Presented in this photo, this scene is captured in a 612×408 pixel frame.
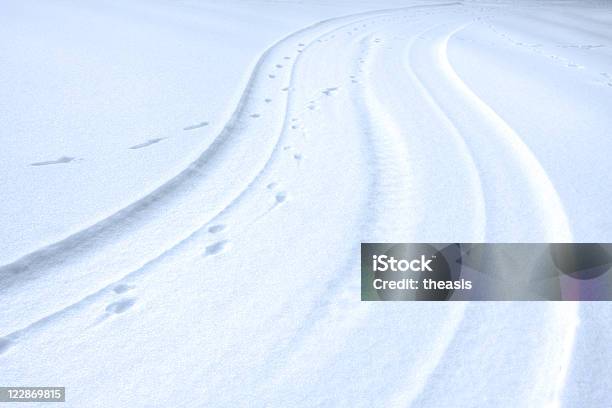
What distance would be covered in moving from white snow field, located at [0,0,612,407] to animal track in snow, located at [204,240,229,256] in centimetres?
1

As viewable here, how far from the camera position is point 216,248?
5.01ft

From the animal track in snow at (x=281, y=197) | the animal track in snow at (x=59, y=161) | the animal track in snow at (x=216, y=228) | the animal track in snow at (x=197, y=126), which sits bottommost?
the animal track in snow at (x=216, y=228)

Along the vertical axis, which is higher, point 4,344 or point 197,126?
point 197,126

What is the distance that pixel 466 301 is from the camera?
1385 mm

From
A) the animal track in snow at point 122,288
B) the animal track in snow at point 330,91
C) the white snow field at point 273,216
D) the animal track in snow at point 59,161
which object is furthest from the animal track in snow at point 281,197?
the animal track in snow at point 330,91

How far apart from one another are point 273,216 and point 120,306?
596 millimetres

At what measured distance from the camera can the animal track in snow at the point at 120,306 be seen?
50.6 inches

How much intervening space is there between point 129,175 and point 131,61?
156cm

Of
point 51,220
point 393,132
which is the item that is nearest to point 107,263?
point 51,220

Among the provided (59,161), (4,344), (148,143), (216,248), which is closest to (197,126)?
(148,143)

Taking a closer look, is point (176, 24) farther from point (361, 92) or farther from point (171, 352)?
point (171, 352)

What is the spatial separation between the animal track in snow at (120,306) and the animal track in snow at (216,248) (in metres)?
0.27

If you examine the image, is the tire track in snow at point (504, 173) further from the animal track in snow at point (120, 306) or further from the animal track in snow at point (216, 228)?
the animal track in snow at point (120, 306)

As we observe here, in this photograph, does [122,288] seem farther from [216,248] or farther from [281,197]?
[281,197]
